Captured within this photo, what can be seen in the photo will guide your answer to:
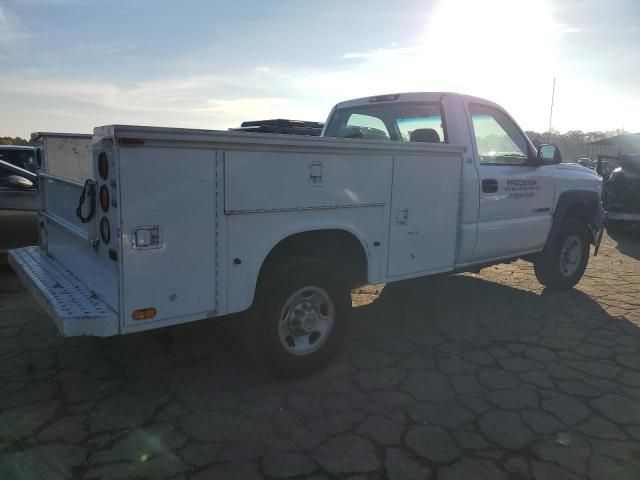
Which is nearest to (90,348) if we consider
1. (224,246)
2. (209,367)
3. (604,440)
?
(209,367)

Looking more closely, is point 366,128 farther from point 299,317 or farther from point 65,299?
point 65,299

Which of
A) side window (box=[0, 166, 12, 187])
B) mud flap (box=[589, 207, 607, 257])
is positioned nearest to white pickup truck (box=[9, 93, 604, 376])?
mud flap (box=[589, 207, 607, 257])

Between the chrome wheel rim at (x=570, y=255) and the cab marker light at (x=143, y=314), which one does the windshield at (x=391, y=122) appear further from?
the cab marker light at (x=143, y=314)

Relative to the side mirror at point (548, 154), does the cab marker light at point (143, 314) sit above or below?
below

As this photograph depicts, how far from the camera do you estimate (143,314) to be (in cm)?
279

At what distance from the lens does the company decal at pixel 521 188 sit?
16.4 feet

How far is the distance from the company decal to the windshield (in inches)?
36.6

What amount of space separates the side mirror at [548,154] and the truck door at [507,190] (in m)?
0.10

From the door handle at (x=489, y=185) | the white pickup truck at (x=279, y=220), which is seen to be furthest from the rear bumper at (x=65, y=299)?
the door handle at (x=489, y=185)

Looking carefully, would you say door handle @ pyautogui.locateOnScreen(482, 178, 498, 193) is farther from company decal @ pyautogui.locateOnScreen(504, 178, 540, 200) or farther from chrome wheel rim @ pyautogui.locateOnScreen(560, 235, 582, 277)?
chrome wheel rim @ pyautogui.locateOnScreen(560, 235, 582, 277)

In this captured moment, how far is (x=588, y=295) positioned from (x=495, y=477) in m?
4.17

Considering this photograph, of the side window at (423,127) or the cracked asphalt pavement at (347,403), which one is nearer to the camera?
the cracked asphalt pavement at (347,403)

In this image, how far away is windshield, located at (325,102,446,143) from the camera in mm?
4676

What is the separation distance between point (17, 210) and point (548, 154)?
20.0 feet
